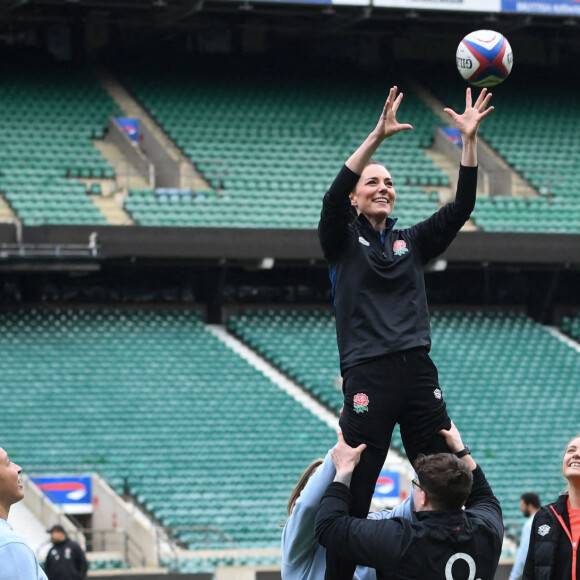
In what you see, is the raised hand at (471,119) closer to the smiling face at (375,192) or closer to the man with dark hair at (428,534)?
the smiling face at (375,192)

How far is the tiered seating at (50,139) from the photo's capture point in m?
22.4

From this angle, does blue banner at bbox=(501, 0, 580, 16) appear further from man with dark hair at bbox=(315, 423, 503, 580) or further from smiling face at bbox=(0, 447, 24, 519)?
smiling face at bbox=(0, 447, 24, 519)

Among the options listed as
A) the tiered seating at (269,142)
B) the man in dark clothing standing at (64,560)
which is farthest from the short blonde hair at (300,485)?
the tiered seating at (269,142)

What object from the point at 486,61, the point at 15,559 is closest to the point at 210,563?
the point at 486,61

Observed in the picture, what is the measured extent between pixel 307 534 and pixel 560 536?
1798mm

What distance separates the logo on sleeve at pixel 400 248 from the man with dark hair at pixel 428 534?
0.96 meters

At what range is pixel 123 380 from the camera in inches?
805

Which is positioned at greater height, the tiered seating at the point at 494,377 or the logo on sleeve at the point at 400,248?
the logo on sleeve at the point at 400,248

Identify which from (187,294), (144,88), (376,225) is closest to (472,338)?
(187,294)

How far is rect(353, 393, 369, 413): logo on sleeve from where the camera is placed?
5215 millimetres

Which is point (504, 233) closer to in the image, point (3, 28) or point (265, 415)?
point (265, 415)

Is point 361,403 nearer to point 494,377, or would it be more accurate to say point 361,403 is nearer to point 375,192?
point 375,192

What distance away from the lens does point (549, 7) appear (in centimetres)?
2645

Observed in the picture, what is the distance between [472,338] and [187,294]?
5.01 m
